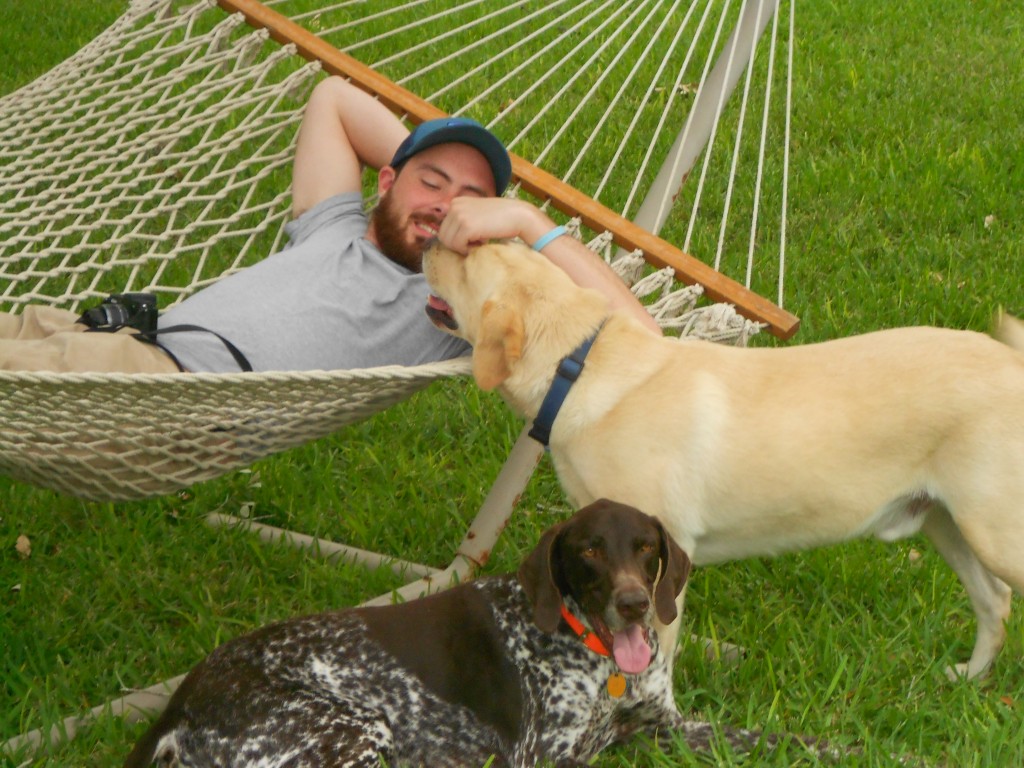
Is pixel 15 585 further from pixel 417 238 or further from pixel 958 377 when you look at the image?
pixel 958 377

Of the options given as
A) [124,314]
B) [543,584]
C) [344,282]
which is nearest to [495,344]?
[543,584]

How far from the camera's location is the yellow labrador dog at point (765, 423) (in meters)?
2.50

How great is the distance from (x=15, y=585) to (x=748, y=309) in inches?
80.2

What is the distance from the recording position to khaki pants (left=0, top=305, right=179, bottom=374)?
2824 mm

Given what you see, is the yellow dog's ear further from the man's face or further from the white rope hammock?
the man's face

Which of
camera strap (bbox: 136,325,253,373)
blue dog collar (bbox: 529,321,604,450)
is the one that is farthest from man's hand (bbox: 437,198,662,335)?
camera strap (bbox: 136,325,253,373)

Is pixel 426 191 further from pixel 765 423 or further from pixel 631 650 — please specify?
pixel 631 650

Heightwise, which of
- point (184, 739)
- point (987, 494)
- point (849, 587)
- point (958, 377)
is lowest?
point (849, 587)

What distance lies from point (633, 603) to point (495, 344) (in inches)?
23.8

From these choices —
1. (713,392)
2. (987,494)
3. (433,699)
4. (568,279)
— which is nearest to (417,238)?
(568,279)

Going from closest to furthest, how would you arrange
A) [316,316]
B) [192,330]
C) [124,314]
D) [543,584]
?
[543,584] → [124,314] → [192,330] → [316,316]

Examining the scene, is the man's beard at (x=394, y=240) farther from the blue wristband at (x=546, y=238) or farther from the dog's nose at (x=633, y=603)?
the dog's nose at (x=633, y=603)

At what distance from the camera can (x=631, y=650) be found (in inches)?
99.8

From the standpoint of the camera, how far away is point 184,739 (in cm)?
242
